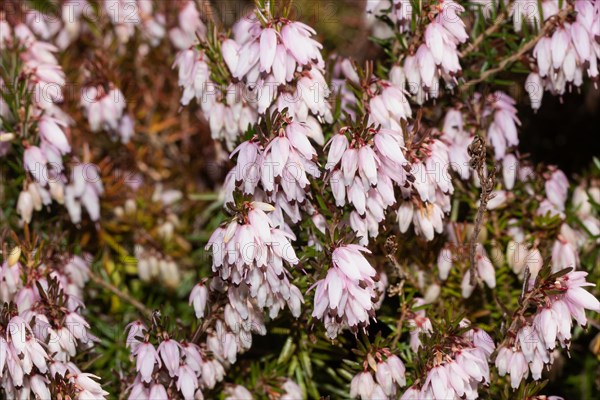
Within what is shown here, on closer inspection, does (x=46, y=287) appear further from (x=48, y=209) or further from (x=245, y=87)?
(x=245, y=87)

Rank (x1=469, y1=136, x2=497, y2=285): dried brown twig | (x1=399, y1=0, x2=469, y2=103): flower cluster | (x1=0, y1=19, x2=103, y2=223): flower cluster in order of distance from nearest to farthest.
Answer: (x1=469, y1=136, x2=497, y2=285): dried brown twig → (x1=399, y1=0, x2=469, y2=103): flower cluster → (x1=0, y1=19, x2=103, y2=223): flower cluster

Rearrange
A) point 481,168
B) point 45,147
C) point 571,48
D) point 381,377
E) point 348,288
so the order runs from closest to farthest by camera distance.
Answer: point 348,288, point 481,168, point 381,377, point 571,48, point 45,147

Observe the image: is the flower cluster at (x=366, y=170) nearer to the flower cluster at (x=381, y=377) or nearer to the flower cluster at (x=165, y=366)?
the flower cluster at (x=381, y=377)

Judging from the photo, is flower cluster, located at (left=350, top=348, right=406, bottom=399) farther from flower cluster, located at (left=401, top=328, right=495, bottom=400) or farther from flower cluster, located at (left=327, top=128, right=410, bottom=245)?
flower cluster, located at (left=327, top=128, right=410, bottom=245)

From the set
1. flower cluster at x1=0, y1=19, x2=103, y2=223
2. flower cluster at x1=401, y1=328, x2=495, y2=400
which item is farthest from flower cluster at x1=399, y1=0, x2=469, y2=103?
flower cluster at x1=0, y1=19, x2=103, y2=223

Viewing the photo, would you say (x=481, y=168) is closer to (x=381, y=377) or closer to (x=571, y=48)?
(x=571, y=48)

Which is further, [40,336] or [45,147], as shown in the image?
[45,147]

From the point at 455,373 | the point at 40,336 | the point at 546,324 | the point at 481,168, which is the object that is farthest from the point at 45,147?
the point at 546,324

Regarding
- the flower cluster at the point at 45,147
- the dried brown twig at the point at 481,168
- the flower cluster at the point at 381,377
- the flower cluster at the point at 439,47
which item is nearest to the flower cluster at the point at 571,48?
the flower cluster at the point at 439,47
